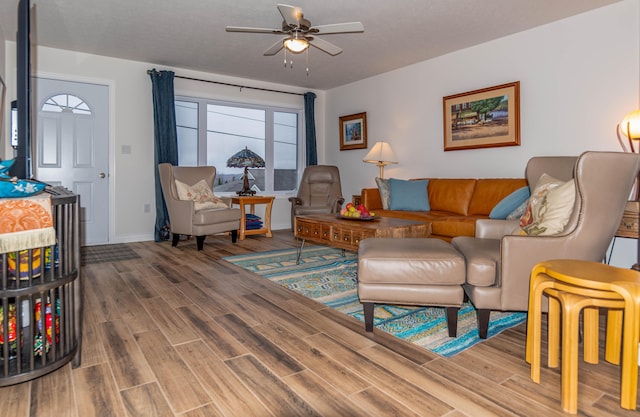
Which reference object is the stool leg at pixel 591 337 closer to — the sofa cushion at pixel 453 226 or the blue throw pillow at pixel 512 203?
the blue throw pillow at pixel 512 203

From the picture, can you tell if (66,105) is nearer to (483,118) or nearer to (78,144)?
(78,144)

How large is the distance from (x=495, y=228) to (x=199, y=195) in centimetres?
353

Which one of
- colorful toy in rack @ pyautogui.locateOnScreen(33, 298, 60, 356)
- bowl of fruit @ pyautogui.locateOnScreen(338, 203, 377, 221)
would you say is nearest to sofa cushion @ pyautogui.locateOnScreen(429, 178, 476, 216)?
bowl of fruit @ pyautogui.locateOnScreen(338, 203, 377, 221)

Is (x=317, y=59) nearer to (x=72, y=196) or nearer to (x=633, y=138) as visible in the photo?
(x=633, y=138)

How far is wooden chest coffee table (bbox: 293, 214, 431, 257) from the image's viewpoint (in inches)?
122

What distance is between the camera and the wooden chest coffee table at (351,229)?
3092mm

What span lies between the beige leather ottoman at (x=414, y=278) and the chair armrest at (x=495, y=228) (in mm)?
785

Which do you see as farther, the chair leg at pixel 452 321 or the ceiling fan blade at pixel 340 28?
the ceiling fan blade at pixel 340 28

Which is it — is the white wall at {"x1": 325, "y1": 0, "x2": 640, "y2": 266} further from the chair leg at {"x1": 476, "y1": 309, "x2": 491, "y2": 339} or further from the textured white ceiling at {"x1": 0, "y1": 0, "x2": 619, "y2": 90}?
the chair leg at {"x1": 476, "y1": 309, "x2": 491, "y2": 339}

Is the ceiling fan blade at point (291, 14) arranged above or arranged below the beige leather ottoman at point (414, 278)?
above

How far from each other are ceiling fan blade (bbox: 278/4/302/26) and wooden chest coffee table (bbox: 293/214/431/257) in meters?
1.68

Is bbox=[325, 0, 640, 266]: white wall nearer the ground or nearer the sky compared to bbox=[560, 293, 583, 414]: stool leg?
nearer the sky

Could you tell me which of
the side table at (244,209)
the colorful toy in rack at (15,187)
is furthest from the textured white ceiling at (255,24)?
the colorful toy in rack at (15,187)

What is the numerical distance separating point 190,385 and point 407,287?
118cm
